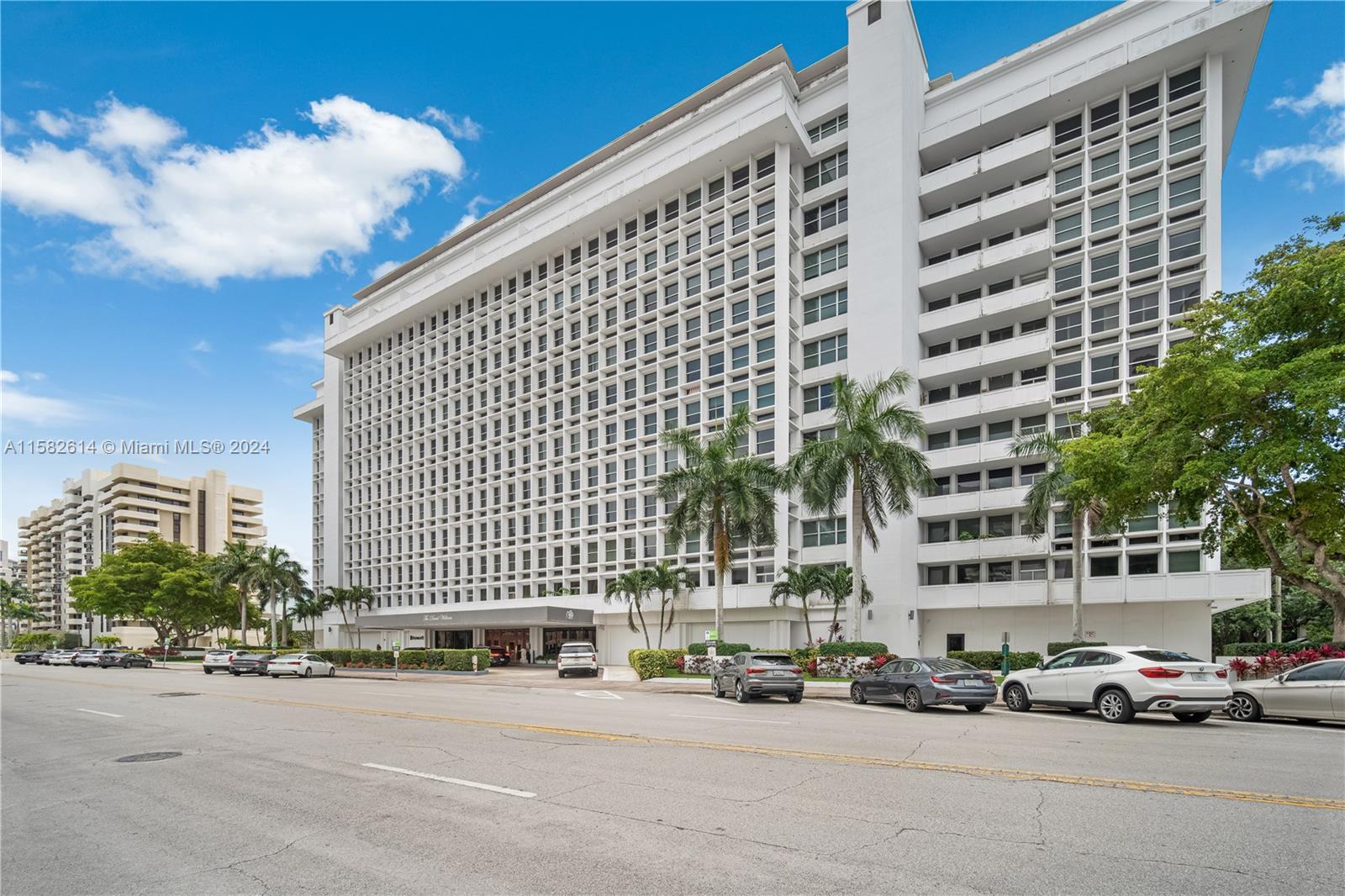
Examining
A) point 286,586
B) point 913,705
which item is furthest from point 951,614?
point 286,586

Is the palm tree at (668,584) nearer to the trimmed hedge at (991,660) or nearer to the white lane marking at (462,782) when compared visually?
the trimmed hedge at (991,660)

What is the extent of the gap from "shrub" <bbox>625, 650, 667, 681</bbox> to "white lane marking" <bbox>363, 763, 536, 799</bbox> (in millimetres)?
24197

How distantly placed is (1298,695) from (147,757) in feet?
69.1

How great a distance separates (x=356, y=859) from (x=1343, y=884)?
7582 millimetres

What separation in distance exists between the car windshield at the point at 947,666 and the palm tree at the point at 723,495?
13957 millimetres

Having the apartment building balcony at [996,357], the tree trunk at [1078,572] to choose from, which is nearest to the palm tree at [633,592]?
the apartment building balcony at [996,357]

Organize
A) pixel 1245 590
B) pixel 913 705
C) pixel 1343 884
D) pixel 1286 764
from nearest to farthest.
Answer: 1. pixel 1343 884
2. pixel 1286 764
3. pixel 913 705
4. pixel 1245 590

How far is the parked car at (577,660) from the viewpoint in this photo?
40.0 m

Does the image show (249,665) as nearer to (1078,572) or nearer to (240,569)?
(240,569)

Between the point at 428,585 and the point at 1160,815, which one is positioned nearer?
the point at 1160,815

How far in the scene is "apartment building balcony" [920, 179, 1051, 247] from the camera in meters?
42.0

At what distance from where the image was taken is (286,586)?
2746 inches

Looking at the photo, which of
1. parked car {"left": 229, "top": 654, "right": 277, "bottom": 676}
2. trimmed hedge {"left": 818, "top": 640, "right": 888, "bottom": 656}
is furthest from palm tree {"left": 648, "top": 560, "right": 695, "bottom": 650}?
parked car {"left": 229, "top": 654, "right": 277, "bottom": 676}

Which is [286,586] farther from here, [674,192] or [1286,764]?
[1286,764]
